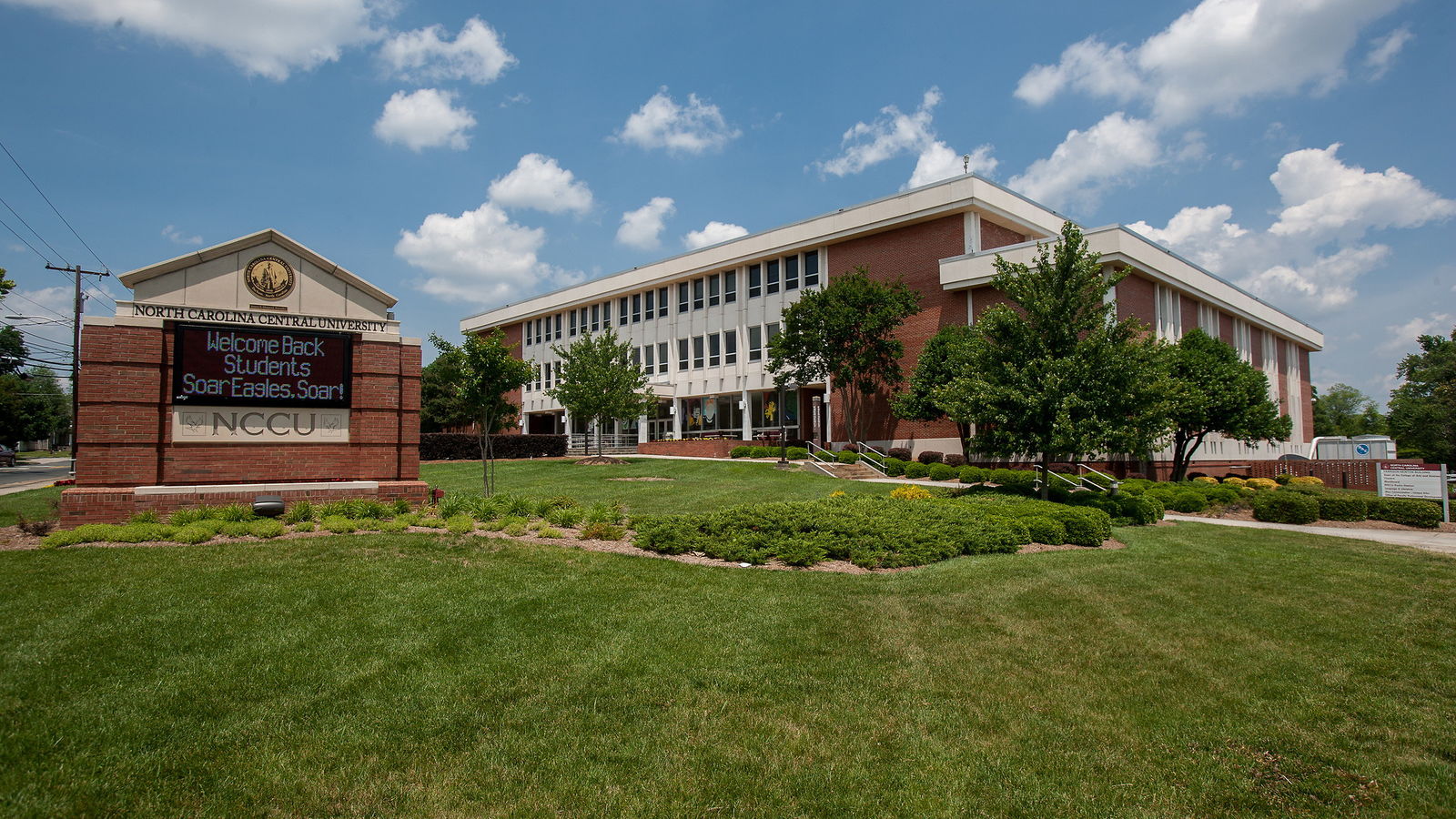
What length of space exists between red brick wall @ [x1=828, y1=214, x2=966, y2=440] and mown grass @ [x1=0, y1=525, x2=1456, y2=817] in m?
25.2

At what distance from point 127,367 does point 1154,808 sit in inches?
597

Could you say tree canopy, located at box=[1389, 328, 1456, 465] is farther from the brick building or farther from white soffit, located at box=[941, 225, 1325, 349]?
white soffit, located at box=[941, 225, 1325, 349]

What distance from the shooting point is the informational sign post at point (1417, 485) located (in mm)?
16984

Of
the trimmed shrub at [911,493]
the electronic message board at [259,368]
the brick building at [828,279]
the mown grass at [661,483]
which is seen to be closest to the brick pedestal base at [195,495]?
the electronic message board at [259,368]

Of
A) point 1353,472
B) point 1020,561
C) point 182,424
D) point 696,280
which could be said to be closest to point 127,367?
point 182,424

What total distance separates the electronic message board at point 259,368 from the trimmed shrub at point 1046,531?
498 inches

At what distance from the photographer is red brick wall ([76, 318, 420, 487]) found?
11.9m

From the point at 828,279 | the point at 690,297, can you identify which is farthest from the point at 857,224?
the point at 690,297

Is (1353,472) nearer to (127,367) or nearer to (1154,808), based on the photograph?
(1154,808)

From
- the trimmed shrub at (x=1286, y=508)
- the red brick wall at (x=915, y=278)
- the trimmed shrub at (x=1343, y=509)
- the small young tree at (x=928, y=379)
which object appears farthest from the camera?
the red brick wall at (x=915, y=278)

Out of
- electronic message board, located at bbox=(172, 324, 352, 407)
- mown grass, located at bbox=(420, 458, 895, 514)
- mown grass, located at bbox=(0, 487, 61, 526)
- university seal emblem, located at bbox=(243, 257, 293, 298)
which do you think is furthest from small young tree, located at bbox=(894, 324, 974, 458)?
mown grass, located at bbox=(0, 487, 61, 526)

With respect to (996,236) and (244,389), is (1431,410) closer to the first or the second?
(996,236)

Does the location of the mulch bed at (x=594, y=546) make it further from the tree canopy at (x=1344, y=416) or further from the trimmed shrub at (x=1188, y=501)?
the tree canopy at (x=1344, y=416)

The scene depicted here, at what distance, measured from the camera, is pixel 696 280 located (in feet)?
150
